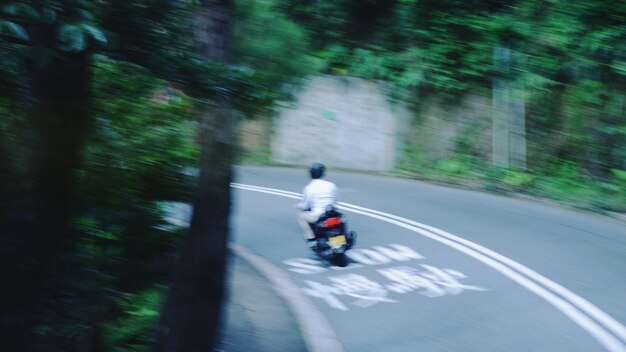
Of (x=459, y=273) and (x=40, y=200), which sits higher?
(x=40, y=200)

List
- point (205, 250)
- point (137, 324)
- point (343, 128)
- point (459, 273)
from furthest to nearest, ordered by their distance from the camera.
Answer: point (343, 128) → point (459, 273) → point (137, 324) → point (205, 250)

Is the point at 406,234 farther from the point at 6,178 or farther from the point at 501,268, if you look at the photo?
the point at 6,178

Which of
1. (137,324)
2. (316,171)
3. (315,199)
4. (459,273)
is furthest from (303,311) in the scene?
(316,171)

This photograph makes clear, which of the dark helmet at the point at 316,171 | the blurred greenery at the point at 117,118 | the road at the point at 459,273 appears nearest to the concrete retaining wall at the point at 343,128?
the road at the point at 459,273

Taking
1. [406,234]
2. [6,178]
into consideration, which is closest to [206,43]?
[6,178]

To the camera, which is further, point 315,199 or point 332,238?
point 315,199

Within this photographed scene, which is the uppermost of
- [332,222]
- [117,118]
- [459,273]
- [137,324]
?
[117,118]

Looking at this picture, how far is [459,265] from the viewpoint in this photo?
390 inches

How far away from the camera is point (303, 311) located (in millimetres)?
8008

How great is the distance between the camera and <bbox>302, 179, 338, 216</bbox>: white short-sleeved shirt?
10.5 m

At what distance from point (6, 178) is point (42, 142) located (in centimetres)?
30

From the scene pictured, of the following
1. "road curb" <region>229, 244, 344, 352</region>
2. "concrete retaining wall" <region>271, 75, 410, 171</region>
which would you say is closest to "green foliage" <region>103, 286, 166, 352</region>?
"road curb" <region>229, 244, 344, 352</region>

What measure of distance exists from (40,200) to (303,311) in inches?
173

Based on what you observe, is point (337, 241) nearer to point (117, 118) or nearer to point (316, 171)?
point (316, 171)
